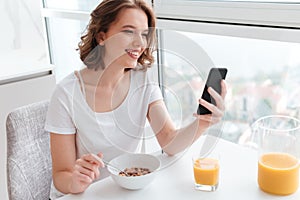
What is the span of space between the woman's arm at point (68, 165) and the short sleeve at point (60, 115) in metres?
0.02

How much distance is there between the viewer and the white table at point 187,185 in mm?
920

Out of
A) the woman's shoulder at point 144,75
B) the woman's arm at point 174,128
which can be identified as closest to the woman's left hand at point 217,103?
the woman's arm at point 174,128

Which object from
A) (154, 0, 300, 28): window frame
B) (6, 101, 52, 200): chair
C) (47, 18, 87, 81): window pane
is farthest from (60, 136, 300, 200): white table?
(47, 18, 87, 81): window pane

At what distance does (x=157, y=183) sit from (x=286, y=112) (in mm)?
588

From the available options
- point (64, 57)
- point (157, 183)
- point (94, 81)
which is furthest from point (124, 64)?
point (64, 57)

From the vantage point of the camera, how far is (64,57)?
7.97 feet

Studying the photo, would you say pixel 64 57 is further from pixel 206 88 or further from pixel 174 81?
pixel 206 88

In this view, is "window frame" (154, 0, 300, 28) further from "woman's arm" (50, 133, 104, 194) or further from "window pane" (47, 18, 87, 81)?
"window pane" (47, 18, 87, 81)

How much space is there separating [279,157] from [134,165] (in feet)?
1.23

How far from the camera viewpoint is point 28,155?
3.96 ft

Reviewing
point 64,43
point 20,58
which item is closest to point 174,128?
point 20,58

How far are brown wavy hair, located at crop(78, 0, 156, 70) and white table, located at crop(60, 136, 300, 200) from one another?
35cm

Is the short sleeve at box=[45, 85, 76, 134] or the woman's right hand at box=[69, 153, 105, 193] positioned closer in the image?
the woman's right hand at box=[69, 153, 105, 193]

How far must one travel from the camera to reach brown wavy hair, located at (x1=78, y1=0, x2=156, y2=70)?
1.11m
